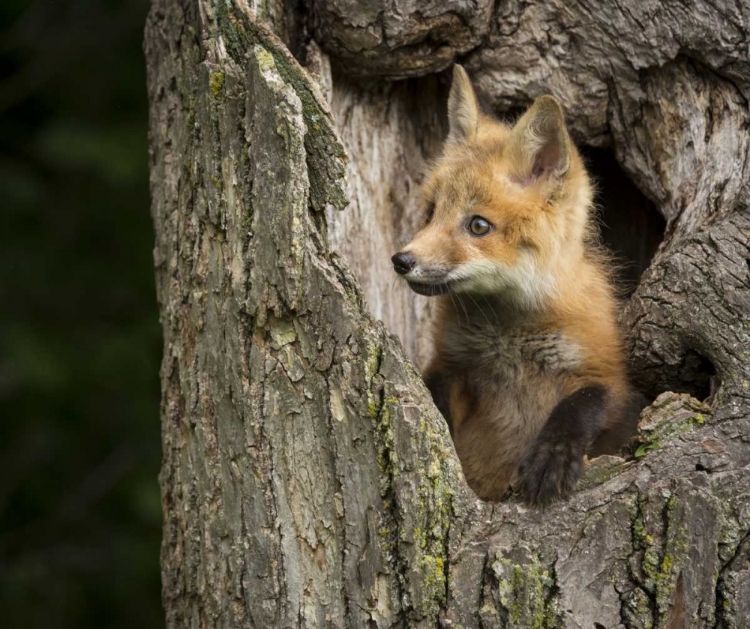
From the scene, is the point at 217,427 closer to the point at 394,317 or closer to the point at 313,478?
the point at 313,478

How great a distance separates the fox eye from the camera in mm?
4684

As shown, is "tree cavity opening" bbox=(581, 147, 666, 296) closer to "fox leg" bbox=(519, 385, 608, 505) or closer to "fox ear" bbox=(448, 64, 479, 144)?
"fox ear" bbox=(448, 64, 479, 144)

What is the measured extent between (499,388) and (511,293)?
53 centimetres

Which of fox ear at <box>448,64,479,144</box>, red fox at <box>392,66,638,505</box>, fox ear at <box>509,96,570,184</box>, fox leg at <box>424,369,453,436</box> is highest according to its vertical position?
fox ear at <box>448,64,479,144</box>

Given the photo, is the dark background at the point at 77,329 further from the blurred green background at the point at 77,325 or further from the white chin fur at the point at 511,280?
the white chin fur at the point at 511,280

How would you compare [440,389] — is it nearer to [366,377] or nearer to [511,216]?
[511,216]

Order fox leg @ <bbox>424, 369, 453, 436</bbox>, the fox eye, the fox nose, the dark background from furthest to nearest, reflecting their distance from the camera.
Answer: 1. the dark background
2. fox leg @ <bbox>424, 369, 453, 436</bbox>
3. the fox eye
4. the fox nose

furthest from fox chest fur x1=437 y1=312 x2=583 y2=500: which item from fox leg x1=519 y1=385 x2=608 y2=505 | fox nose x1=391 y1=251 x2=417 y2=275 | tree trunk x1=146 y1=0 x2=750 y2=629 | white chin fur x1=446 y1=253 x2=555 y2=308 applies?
fox nose x1=391 y1=251 x2=417 y2=275

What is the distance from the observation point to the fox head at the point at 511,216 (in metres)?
4.58

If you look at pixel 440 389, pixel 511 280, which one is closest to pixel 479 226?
pixel 511 280

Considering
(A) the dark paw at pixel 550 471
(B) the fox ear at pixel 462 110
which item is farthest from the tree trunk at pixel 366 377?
(B) the fox ear at pixel 462 110

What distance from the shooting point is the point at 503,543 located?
3.79m

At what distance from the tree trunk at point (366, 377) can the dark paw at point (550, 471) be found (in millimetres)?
92

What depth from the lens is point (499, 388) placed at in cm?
498
